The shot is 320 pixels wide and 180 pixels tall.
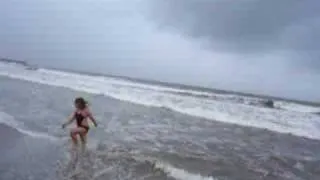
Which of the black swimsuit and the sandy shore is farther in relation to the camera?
the black swimsuit

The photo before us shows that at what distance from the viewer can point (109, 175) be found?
1007 cm

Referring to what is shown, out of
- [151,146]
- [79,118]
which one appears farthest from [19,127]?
[151,146]

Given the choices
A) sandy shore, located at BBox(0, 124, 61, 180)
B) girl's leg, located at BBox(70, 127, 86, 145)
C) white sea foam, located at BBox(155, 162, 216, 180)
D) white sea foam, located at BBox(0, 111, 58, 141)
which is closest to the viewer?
sandy shore, located at BBox(0, 124, 61, 180)

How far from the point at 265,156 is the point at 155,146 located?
4.00 meters

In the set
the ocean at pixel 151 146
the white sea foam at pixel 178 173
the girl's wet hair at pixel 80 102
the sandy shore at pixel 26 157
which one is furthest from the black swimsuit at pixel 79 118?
the white sea foam at pixel 178 173

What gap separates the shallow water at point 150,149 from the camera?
1055cm

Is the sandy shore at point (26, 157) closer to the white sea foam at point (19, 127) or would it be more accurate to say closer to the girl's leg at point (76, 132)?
the white sea foam at point (19, 127)

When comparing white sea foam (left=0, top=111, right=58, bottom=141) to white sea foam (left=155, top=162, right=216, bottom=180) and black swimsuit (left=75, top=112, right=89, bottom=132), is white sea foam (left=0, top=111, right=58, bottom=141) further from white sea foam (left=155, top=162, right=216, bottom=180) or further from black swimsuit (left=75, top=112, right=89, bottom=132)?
white sea foam (left=155, top=162, right=216, bottom=180)

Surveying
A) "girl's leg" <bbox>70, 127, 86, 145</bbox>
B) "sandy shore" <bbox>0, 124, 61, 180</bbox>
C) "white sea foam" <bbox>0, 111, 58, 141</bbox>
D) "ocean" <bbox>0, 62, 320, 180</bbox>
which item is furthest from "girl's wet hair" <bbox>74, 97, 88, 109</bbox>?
"white sea foam" <bbox>0, 111, 58, 141</bbox>

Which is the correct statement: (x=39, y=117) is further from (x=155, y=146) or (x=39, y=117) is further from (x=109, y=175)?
(x=109, y=175)

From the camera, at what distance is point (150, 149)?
13.6 m

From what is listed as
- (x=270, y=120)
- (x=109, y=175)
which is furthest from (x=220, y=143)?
(x=270, y=120)

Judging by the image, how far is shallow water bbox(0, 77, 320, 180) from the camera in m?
10.6

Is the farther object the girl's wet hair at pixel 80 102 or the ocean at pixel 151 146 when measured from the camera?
the girl's wet hair at pixel 80 102
